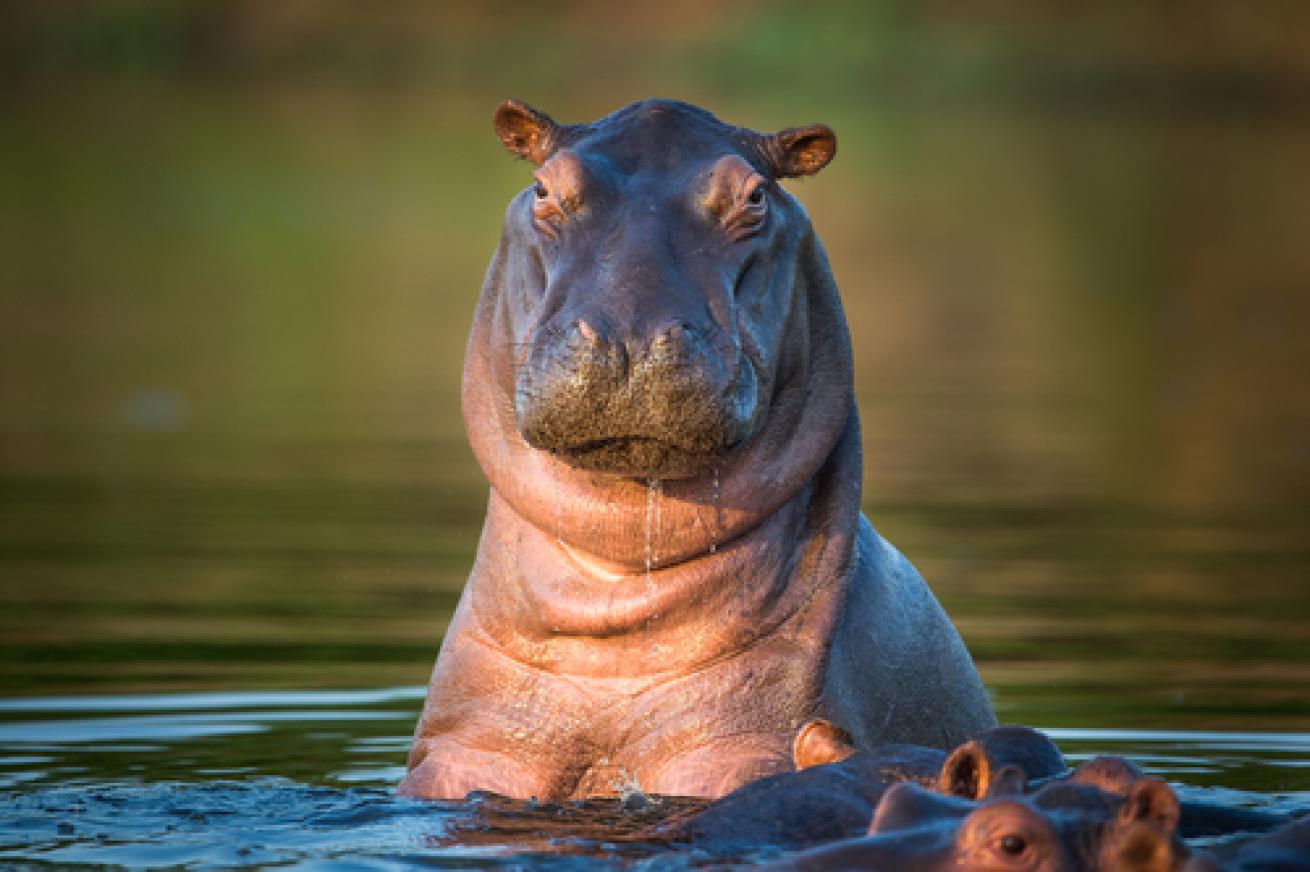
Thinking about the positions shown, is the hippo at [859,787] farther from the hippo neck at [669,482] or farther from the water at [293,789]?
the hippo neck at [669,482]

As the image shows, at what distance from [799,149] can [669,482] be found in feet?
3.32

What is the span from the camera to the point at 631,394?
21.7 ft

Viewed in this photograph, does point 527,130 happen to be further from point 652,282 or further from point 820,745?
point 820,745

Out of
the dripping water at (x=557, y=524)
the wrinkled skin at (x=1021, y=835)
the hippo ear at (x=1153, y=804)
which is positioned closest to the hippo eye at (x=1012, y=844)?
the wrinkled skin at (x=1021, y=835)

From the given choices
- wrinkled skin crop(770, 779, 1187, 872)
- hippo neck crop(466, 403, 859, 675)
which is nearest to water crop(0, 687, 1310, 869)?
hippo neck crop(466, 403, 859, 675)

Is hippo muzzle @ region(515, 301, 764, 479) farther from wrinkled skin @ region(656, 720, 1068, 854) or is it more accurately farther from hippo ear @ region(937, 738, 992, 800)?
hippo ear @ region(937, 738, 992, 800)

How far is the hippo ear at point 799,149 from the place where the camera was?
746 centimetres

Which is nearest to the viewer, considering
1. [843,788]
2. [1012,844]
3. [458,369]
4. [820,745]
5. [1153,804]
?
[1012,844]

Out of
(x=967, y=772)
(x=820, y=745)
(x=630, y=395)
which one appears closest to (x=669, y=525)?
(x=630, y=395)

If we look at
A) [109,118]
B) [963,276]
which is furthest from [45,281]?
[109,118]

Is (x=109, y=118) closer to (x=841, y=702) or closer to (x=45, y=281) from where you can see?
(x=45, y=281)

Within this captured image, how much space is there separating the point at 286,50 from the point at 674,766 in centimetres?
8122

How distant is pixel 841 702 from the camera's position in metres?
7.34

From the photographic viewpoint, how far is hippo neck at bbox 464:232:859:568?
724cm
